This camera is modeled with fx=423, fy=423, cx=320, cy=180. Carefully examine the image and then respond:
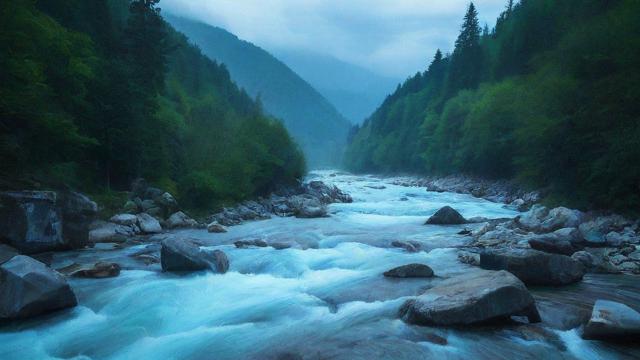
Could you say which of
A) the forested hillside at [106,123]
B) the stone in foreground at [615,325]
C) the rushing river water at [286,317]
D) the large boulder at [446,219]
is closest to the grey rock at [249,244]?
the rushing river water at [286,317]

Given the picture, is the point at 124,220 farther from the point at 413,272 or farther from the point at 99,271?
the point at 413,272

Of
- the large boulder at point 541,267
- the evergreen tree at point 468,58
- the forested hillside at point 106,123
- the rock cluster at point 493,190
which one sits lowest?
the large boulder at point 541,267

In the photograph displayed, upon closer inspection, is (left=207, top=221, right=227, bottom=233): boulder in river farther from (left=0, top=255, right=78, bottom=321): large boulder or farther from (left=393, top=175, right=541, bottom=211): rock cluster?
(left=393, top=175, right=541, bottom=211): rock cluster

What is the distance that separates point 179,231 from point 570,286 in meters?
17.9

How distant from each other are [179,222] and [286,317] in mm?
15456

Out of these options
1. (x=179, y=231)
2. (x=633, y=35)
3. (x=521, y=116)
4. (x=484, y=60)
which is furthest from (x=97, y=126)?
(x=484, y=60)

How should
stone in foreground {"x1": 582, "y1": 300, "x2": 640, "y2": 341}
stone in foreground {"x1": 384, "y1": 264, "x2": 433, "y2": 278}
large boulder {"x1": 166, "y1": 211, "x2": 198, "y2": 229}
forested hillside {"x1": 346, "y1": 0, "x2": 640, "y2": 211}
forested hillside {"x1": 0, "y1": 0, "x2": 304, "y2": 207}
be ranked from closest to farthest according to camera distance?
stone in foreground {"x1": 582, "y1": 300, "x2": 640, "y2": 341} → stone in foreground {"x1": 384, "y1": 264, "x2": 433, "y2": 278} → forested hillside {"x1": 0, "y1": 0, "x2": 304, "y2": 207} → forested hillside {"x1": 346, "y1": 0, "x2": 640, "y2": 211} → large boulder {"x1": 166, "y1": 211, "x2": 198, "y2": 229}

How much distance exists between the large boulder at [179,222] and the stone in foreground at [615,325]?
65.3ft

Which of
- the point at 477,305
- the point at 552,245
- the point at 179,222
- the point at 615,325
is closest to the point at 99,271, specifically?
the point at 477,305

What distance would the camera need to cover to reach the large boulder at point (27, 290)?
28.5 feet

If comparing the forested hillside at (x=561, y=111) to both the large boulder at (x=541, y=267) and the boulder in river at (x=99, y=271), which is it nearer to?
the large boulder at (x=541, y=267)

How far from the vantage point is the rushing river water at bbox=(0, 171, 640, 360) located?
7617 millimetres

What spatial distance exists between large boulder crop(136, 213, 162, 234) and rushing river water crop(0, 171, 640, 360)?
477 centimetres

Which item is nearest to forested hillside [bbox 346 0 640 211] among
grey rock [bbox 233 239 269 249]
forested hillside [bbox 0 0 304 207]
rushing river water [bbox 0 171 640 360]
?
rushing river water [bbox 0 171 640 360]
